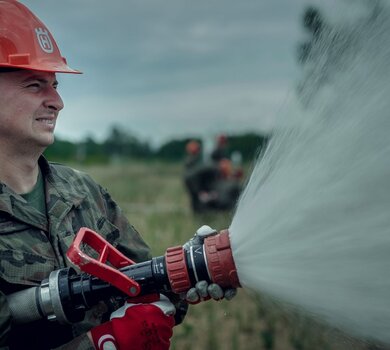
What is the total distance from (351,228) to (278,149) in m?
0.37

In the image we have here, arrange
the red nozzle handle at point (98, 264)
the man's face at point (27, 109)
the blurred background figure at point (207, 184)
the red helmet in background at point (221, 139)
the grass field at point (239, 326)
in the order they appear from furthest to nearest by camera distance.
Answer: the red helmet in background at point (221, 139) < the blurred background figure at point (207, 184) < the grass field at point (239, 326) < the man's face at point (27, 109) < the red nozzle handle at point (98, 264)

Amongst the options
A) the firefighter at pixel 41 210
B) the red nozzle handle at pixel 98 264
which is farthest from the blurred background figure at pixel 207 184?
the red nozzle handle at pixel 98 264

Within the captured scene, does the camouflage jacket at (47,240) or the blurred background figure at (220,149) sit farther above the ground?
the blurred background figure at (220,149)

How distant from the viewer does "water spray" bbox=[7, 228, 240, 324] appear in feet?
7.50

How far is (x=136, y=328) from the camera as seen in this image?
7.64 feet

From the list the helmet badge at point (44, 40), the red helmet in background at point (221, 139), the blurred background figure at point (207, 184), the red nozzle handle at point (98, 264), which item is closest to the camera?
the red nozzle handle at point (98, 264)

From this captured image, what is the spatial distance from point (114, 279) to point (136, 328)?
18 centimetres

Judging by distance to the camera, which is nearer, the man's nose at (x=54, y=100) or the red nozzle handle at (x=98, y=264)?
the red nozzle handle at (x=98, y=264)

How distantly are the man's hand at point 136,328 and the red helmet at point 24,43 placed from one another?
97 centimetres

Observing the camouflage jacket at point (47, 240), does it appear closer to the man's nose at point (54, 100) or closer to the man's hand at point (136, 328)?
the man's hand at point (136, 328)

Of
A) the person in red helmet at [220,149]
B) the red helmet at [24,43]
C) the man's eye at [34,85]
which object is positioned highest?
the person in red helmet at [220,149]

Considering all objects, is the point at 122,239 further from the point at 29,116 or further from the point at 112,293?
the point at 29,116

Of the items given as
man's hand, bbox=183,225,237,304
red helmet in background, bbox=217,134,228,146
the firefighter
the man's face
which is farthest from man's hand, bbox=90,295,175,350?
red helmet in background, bbox=217,134,228,146

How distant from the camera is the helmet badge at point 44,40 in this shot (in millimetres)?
2736
